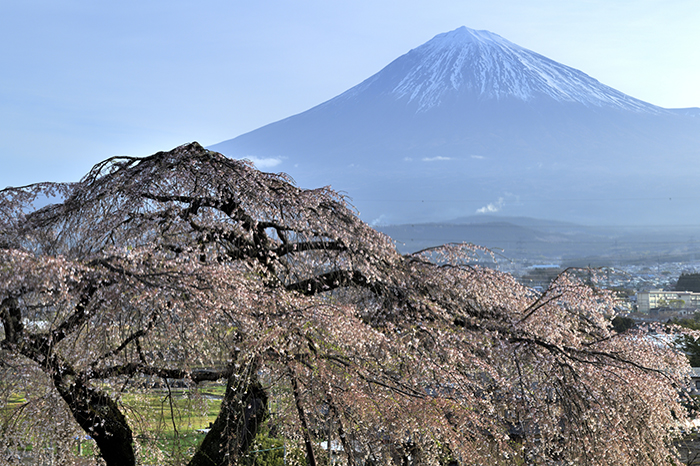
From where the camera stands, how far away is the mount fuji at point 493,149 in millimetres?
137875

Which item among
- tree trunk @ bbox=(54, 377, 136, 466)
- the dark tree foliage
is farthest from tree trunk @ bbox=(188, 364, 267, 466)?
tree trunk @ bbox=(54, 377, 136, 466)

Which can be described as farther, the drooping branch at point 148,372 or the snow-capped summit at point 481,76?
the snow-capped summit at point 481,76

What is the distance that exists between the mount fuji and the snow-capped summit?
0.48 m

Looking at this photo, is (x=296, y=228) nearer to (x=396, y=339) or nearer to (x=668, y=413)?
(x=396, y=339)

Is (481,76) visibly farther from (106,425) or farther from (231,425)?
(106,425)

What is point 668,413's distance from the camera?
591 centimetres

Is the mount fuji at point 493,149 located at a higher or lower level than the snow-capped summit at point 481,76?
lower

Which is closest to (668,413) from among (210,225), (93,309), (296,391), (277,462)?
(296,391)

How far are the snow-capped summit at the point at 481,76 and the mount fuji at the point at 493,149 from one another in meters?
0.48

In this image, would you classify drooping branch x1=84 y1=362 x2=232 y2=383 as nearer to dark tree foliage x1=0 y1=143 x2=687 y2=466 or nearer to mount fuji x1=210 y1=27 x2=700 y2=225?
dark tree foliage x1=0 y1=143 x2=687 y2=466

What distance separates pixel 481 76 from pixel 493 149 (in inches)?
712

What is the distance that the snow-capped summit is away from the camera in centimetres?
12444

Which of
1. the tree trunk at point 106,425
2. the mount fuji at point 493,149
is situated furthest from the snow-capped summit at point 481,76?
the tree trunk at point 106,425

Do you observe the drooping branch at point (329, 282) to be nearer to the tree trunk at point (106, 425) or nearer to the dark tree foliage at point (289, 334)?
the dark tree foliage at point (289, 334)
